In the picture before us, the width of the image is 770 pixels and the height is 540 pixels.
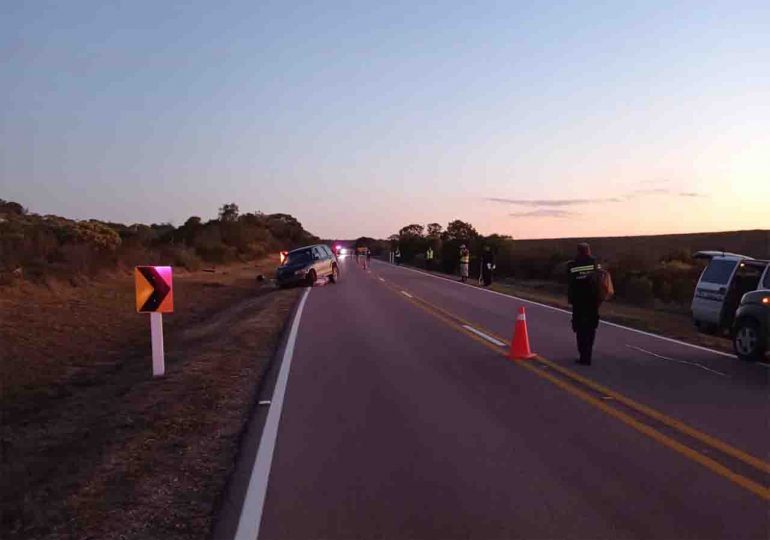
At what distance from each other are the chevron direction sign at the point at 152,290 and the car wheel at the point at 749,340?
9169 mm

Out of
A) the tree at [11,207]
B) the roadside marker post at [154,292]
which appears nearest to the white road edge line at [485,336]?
the roadside marker post at [154,292]

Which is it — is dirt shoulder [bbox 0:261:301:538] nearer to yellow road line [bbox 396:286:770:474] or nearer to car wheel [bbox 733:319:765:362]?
yellow road line [bbox 396:286:770:474]

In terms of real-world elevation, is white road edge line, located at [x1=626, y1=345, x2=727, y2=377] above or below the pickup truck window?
below

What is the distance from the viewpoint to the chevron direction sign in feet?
37.0

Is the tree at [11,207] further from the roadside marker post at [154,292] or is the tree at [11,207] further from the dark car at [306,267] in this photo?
the roadside marker post at [154,292]

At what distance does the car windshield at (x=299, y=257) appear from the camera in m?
33.7

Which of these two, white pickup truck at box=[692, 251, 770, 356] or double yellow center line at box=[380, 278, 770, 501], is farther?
white pickup truck at box=[692, 251, 770, 356]

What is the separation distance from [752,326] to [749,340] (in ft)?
0.77

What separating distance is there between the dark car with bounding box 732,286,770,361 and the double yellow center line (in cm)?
332

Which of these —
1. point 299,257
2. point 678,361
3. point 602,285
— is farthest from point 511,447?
point 299,257

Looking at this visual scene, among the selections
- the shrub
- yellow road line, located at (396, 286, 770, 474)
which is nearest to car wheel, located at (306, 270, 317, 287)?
the shrub

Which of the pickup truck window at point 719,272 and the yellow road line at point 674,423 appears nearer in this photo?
the yellow road line at point 674,423

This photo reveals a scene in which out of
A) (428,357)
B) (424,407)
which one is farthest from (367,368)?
(424,407)

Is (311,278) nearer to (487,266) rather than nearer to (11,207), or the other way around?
(487,266)
